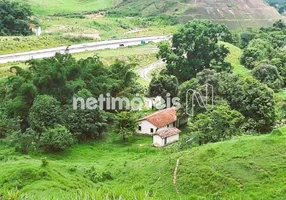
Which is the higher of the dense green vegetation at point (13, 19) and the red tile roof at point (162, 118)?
the dense green vegetation at point (13, 19)

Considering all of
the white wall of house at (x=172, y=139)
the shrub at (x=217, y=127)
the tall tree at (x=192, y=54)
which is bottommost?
the white wall of house at (x=172, y=139)

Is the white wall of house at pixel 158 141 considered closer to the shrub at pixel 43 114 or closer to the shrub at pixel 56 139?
the shrub at pixel 56 139

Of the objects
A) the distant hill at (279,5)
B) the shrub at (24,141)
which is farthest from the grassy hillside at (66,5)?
the shrub at (24,141)

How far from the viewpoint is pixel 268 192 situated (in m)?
19.7

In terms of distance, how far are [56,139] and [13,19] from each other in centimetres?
3980

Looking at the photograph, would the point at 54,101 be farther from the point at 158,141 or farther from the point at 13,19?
the point at 13,19

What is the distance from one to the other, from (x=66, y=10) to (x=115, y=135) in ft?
205

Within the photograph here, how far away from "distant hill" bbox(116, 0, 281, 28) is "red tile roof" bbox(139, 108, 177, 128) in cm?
5394

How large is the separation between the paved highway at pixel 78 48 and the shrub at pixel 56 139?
2201 centimetres

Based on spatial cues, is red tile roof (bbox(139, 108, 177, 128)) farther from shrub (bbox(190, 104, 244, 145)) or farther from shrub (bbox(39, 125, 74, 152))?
shrub (bbox(39, 125, 74, 152))

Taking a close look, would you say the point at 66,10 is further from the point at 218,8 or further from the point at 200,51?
the point at 200,51

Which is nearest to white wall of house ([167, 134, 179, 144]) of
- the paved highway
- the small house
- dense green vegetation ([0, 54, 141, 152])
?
the small house

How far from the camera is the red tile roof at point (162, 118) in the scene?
3453cm

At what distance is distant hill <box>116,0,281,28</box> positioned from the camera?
297 feet
